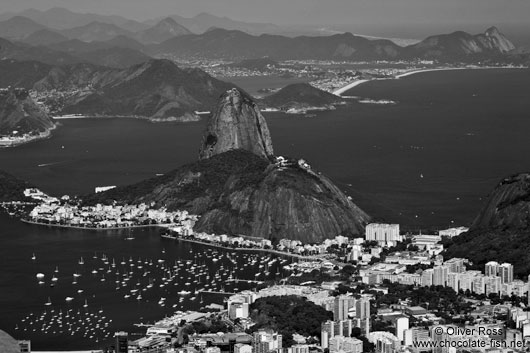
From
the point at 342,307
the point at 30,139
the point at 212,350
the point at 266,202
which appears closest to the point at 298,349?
the point at 212,350

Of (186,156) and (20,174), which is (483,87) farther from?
(20,174)

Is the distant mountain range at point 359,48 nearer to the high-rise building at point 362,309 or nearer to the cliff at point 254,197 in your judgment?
the cliff at point 254,197

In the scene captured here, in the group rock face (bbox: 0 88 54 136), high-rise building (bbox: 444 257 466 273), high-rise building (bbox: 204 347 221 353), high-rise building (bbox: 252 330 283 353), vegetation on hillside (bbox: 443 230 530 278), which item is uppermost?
rock face (bbox: 0 88 54 136)

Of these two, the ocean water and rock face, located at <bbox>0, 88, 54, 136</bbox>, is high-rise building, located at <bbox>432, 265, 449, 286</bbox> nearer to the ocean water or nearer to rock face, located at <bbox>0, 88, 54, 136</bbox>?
the ocean water

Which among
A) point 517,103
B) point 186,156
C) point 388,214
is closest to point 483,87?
point 517,103

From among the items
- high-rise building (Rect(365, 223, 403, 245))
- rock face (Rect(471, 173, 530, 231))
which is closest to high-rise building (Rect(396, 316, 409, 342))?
rock face (Rect(471, 173, 530, 231))

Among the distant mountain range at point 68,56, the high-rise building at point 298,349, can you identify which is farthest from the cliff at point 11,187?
the distant mountain range at point 68,56

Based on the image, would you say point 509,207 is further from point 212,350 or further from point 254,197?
point 212,350
